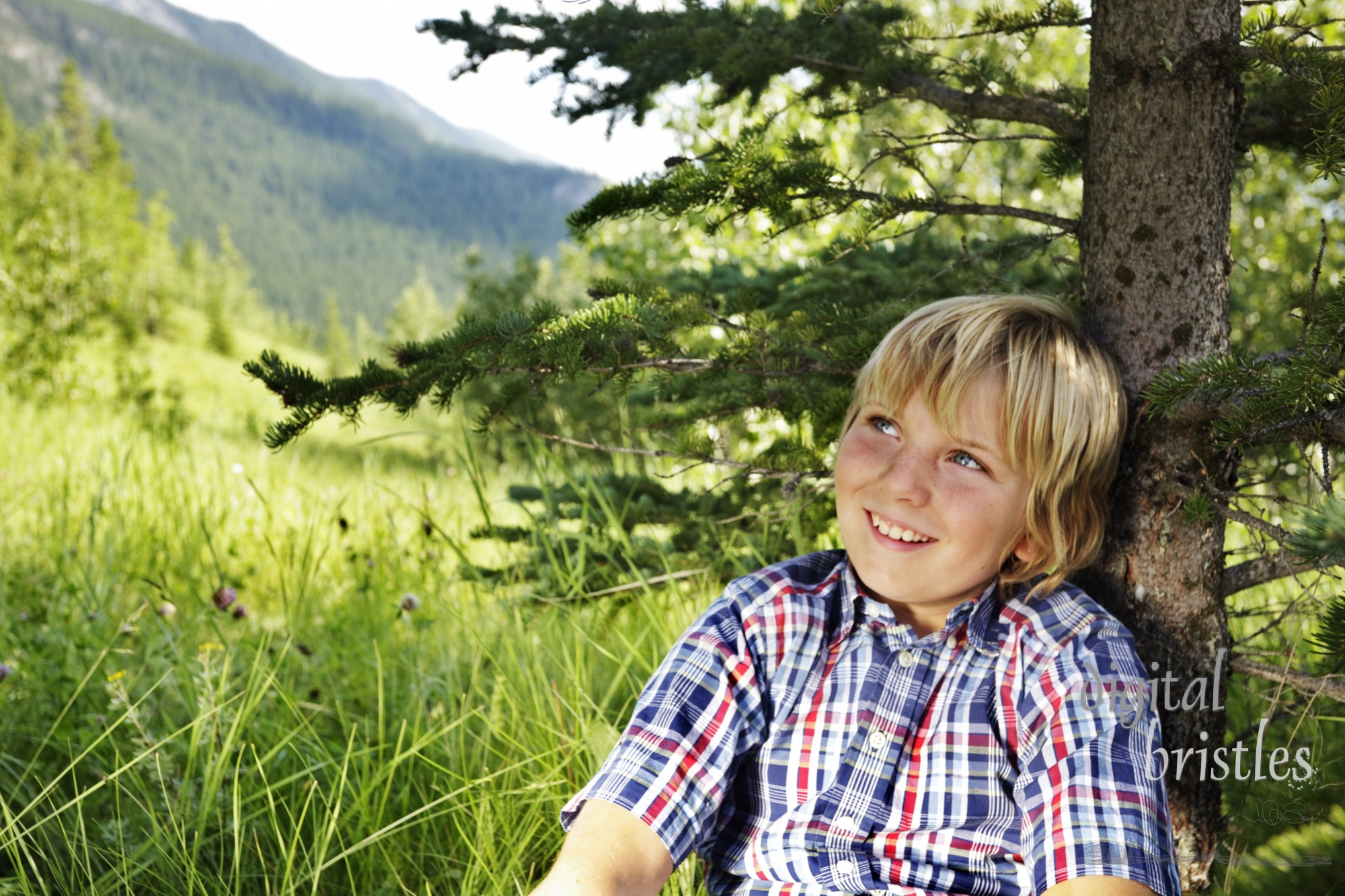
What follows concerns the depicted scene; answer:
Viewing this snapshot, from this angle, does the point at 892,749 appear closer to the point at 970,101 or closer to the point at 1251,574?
the point at 1251,574

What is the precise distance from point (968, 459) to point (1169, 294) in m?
0.48

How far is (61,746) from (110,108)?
530 ft

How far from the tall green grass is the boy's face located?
28.7 inches

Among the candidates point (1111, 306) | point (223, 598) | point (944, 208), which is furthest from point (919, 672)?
point (223, 598)

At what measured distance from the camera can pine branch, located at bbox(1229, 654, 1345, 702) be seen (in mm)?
1383

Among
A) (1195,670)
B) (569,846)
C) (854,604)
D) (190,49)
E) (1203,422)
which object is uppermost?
(190,49)

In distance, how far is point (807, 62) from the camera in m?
2.04

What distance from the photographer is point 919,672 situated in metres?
1.50

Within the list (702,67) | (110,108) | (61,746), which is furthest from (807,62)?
(110,108)

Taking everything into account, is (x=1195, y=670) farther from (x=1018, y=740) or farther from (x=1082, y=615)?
(x=1018, y=740)

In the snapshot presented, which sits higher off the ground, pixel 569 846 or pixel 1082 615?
pixel 1082 615

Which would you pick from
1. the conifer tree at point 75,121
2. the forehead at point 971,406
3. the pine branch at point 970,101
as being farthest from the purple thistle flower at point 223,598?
the conifer tree at point 75,121

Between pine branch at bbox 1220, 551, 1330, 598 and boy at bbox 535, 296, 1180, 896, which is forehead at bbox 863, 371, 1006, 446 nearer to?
boy at bbox 535, 296, 1180, 896

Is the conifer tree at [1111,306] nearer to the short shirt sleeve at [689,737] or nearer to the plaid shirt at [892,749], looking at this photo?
the plaid shirt at [892,749]
